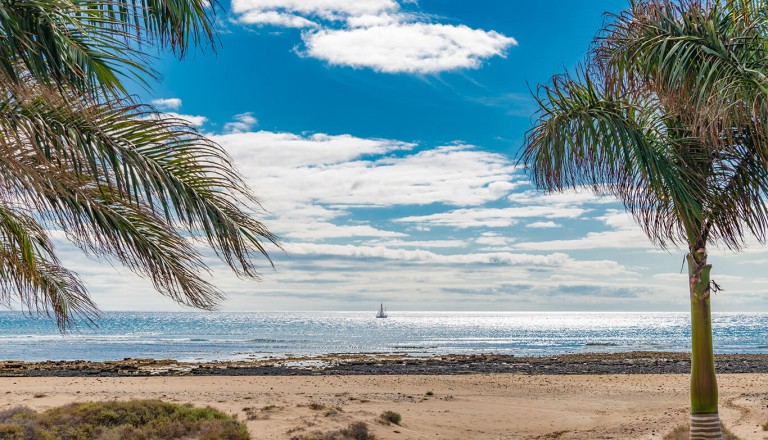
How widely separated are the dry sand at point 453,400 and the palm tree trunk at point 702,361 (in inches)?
173

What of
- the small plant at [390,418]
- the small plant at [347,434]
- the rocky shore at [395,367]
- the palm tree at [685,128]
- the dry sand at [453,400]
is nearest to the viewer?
the palm tree at [685,128]

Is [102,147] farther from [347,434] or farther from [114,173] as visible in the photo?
[347,434]

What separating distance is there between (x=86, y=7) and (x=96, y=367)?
34.0 meters

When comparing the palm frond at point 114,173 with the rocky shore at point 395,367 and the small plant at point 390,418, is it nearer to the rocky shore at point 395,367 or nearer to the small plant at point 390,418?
the small plant at point 390,418

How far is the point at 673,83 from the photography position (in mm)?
5770

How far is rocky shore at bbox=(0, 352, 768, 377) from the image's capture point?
102ft

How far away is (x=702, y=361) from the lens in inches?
296

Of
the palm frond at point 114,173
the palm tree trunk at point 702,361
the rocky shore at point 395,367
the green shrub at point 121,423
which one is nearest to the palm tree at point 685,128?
the palm tree trunk at point 702,361

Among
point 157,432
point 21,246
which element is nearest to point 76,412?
point 157,432

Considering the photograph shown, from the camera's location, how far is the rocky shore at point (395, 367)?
31.2 meters

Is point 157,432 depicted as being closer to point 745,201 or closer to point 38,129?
point 38,129

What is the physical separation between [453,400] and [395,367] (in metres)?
15.6

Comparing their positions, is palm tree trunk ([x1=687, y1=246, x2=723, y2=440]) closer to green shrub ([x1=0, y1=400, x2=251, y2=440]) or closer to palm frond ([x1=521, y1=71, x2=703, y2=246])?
palm frond ([x1=521, y1=71, x2=703, y2=246])

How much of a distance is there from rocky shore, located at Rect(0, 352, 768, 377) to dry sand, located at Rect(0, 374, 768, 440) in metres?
3.17
